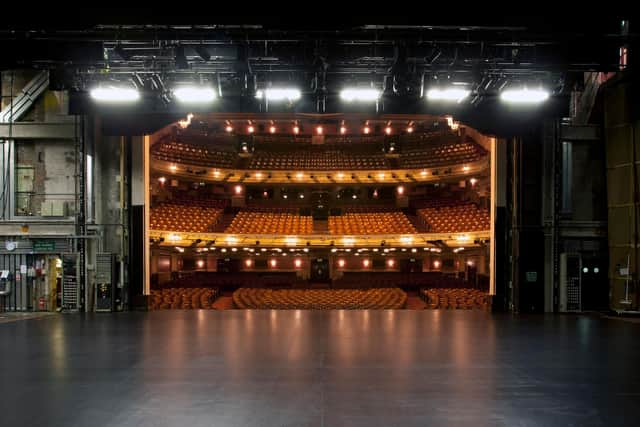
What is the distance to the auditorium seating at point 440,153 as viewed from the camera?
912 inches

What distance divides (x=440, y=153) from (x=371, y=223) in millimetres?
5752

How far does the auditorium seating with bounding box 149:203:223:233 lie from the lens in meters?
20.9

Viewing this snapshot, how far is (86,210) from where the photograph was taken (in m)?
11.9

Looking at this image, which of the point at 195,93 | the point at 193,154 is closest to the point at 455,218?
the point at 193,154

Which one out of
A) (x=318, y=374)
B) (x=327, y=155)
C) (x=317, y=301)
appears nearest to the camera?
(x=318, y=374)

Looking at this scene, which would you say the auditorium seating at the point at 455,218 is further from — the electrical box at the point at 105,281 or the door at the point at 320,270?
the electrical box at the point at 105,281

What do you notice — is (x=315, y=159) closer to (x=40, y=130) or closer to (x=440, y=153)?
(x=440, y=153)

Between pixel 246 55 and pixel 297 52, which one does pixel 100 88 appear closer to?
pixel 246 55

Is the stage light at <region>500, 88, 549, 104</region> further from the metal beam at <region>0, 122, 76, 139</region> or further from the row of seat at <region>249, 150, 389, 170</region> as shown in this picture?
the row of seat at <region>249, 150, 389, 170</region>

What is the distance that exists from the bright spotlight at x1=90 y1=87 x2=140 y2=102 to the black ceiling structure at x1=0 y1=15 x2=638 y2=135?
216mm

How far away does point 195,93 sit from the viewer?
9.96 m

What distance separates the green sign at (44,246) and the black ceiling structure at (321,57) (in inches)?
157

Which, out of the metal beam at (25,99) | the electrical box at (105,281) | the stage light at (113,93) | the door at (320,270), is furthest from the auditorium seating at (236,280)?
the stage light at (113,93)

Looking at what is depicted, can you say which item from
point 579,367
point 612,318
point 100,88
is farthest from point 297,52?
point 612,318
